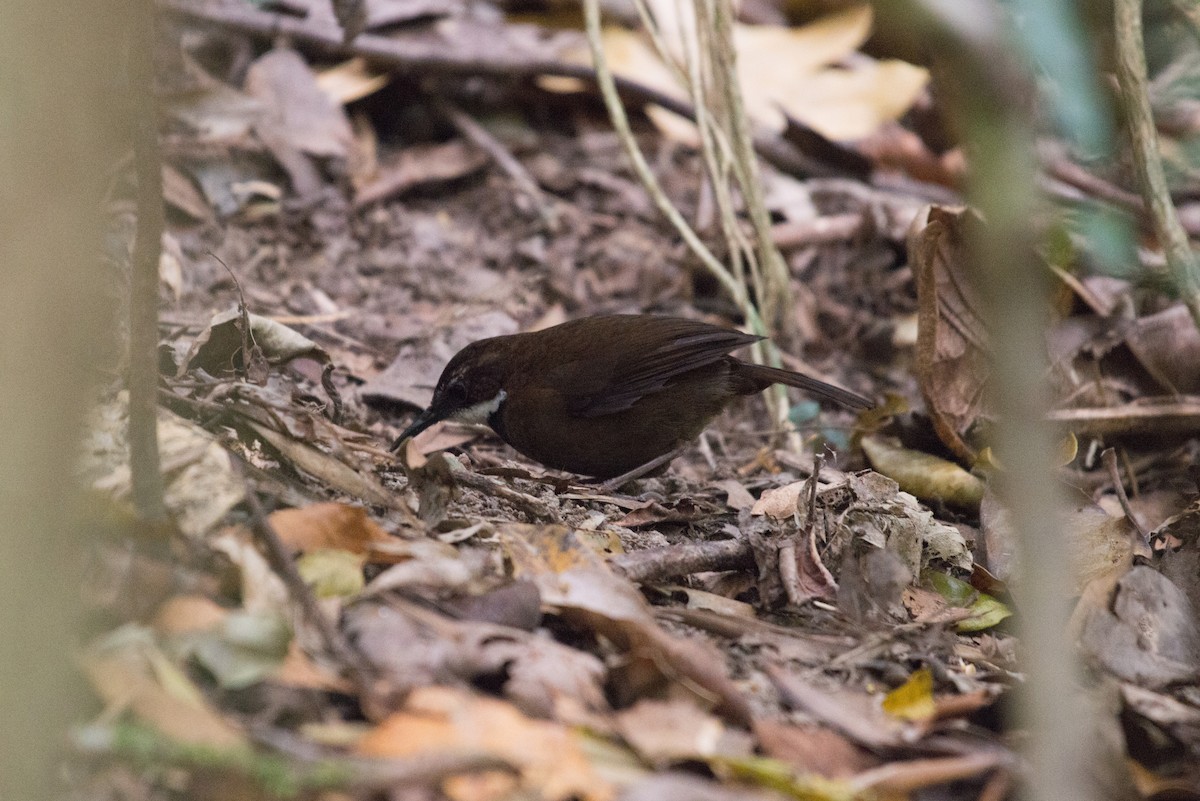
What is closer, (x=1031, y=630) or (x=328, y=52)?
(x=1031, y=630)

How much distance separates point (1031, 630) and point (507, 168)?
17.6 ft

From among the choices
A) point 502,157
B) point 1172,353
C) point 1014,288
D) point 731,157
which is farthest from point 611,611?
Result: point 502,157

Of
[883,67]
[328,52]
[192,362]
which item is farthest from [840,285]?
[192,362]

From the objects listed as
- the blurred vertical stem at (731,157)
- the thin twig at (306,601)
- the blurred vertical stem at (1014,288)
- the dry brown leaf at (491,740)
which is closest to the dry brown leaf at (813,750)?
the dry brown leaf at (491,740)

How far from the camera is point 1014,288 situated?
158 centimetres

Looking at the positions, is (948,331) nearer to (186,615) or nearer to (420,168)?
(420,168)

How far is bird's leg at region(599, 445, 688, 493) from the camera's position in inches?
189

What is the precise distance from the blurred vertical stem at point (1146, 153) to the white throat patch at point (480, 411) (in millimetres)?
2411

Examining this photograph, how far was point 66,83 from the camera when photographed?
169 centimetres

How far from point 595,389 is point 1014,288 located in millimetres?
3312

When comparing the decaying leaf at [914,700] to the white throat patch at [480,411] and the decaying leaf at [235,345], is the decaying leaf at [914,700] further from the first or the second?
the white throat patch at [480,411]

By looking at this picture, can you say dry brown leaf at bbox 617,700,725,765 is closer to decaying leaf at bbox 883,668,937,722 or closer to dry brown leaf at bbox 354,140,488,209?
decaying leaf at bbox 883,668,937,722

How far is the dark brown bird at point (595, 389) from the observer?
4.82 meters

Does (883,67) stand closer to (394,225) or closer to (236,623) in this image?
(394,225)
